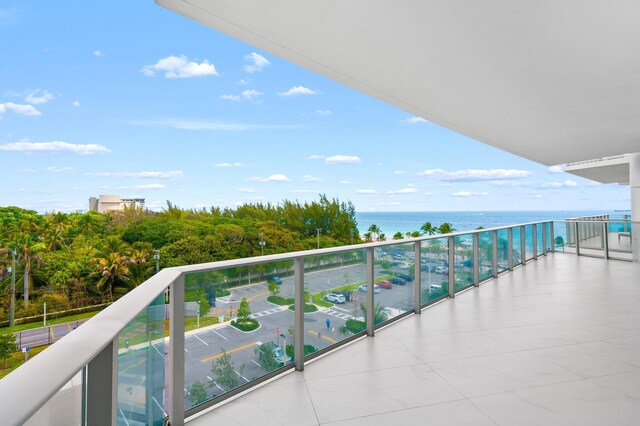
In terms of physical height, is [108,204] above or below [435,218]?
above

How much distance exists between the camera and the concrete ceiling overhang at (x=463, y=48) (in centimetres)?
330

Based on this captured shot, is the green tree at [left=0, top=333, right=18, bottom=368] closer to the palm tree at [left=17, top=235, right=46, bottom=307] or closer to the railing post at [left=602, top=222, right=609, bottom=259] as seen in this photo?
the palm tree at [left=17, top=235, right=46, bottom=307]

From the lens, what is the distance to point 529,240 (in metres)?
9.85

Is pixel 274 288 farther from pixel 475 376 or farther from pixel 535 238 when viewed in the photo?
pixel 535 238

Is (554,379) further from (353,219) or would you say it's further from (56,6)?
(56,6)

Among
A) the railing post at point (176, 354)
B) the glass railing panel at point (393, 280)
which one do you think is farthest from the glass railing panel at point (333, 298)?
the railing post at point (176, 354)

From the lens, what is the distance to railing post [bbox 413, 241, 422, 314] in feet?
16.2

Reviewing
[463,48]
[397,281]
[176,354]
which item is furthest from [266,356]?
[463,48]

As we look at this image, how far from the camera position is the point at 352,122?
110 meters

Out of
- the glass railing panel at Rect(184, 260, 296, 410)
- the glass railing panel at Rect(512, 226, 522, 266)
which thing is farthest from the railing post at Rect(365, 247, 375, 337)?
the glass railing panel at Rect(512, 226, 522, 266)

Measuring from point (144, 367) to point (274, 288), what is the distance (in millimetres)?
1446

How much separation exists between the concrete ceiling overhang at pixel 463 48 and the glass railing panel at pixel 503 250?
2575 mm

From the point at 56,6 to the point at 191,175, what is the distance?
5438 cm

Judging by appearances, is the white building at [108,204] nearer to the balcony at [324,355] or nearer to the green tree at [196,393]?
the balcony at [324,355]
